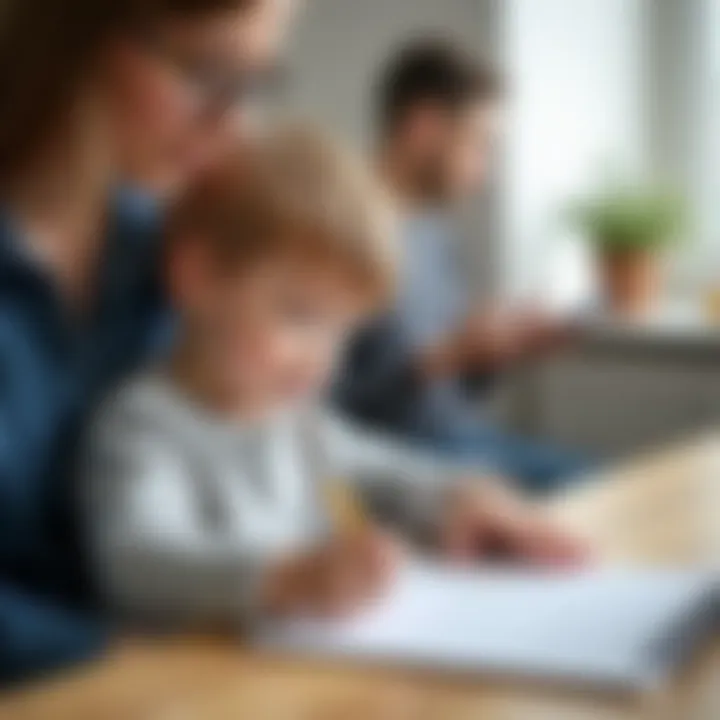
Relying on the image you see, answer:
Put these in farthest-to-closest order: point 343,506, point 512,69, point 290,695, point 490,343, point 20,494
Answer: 1. point 512,69
2. point 490,343
3. point 343,506
4. point 20,494
5. point 290,695

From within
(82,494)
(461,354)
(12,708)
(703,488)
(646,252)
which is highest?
(646,252)

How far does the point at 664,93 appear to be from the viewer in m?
1.72

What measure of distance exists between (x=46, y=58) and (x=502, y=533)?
320 mm

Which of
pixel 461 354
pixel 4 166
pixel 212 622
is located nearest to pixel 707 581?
pixel 212 622

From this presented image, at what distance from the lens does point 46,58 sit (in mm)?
733

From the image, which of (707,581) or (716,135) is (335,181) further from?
(716,135)

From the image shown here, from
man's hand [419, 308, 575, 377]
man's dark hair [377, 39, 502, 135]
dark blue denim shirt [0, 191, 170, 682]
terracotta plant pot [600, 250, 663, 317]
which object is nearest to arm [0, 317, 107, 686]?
dark blue denim shirt [0, 191, 170, 682]

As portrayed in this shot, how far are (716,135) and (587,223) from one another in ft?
0.58

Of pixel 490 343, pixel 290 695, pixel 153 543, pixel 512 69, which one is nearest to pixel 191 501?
pixel 153 543

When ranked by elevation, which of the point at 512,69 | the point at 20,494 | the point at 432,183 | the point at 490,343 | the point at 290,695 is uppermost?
the point at 512,69

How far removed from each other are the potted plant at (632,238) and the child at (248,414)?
982mm

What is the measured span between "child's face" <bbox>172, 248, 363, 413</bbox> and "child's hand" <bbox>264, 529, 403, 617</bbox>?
101mm

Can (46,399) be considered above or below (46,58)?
below

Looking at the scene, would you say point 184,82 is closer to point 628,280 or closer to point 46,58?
point 46,58
